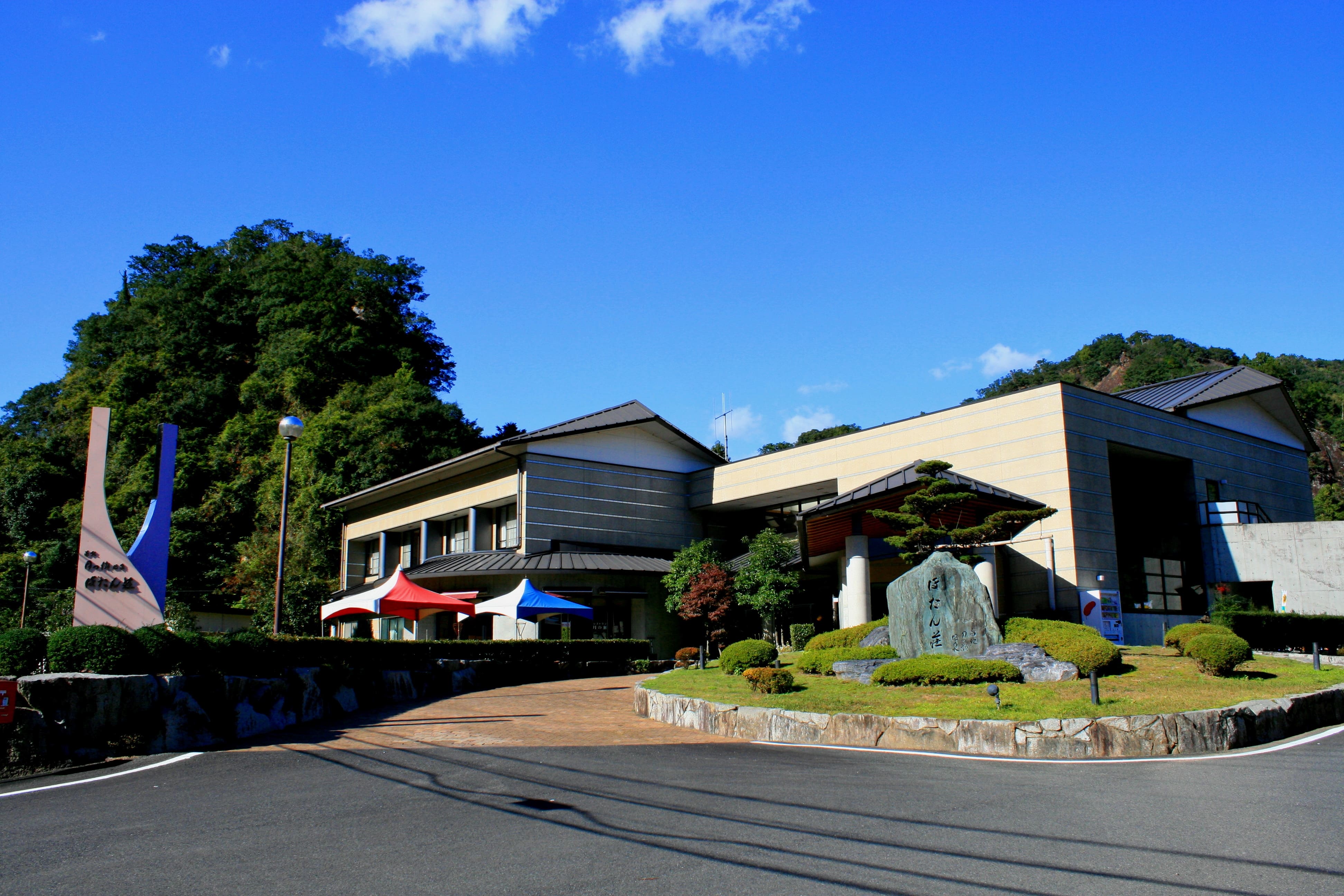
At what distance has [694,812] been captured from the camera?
24.9 ft

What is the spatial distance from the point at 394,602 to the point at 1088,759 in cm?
1594

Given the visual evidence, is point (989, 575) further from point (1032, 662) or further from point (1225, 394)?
point (1225, 394)

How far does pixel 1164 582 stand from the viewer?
30.2m

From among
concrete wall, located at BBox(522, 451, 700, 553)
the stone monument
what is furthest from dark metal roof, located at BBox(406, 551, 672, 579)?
the stone monument

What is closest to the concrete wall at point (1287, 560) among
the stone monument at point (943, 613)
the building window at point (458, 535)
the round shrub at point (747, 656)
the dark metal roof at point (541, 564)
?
the stone monument at point (943, 613)

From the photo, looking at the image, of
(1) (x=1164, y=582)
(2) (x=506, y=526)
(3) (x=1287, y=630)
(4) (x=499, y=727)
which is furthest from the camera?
(2) (x=506, y=526)

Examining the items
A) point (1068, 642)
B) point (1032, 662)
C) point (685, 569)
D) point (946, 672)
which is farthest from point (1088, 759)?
point (685, 569)

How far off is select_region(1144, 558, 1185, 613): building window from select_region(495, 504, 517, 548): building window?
21.8m

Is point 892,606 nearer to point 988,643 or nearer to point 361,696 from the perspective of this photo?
point 988,643

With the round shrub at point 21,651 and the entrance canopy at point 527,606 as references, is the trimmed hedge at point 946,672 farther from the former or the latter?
the round shrub at point 21,651

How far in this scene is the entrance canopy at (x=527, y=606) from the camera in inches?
954

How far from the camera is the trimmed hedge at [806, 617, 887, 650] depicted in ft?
67.5

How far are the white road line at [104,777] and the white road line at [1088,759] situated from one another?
7692 mm

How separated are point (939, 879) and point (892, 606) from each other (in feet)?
41.0
